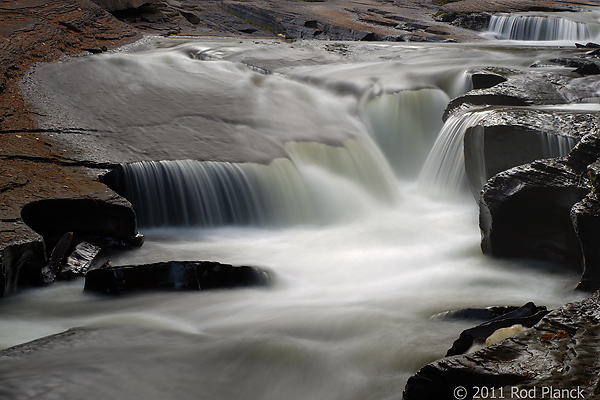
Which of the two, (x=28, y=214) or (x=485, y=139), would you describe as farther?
(x=485, y=139)

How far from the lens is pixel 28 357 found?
3.86 meters

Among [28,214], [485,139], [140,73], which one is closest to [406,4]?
[140,73]

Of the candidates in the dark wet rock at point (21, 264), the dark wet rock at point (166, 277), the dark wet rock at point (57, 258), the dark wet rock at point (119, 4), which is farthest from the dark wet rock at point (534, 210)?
the dark wet rock at point (119, 4)

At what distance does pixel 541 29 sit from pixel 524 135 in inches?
439

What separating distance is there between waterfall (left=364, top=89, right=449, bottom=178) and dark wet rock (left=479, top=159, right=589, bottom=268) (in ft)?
10.1

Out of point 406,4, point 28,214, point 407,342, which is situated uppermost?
point 406,4

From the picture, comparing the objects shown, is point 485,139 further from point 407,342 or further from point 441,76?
point 441,76

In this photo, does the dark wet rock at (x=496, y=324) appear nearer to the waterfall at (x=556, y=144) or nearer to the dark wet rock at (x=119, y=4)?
the waterfall at (x=556, y=144)

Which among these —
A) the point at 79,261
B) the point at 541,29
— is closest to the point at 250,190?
the point at 79,261

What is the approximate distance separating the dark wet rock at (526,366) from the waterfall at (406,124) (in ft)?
17.8

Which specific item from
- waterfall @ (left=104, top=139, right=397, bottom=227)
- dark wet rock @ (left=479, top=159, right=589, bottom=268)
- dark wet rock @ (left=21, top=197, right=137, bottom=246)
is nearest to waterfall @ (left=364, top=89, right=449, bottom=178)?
waterfall @ (left=104, top=139, right=397, bottom=227)

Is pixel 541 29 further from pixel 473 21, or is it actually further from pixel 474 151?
pixel 474 151

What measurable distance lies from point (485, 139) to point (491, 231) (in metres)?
1.25

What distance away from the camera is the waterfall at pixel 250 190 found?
6688 mm
